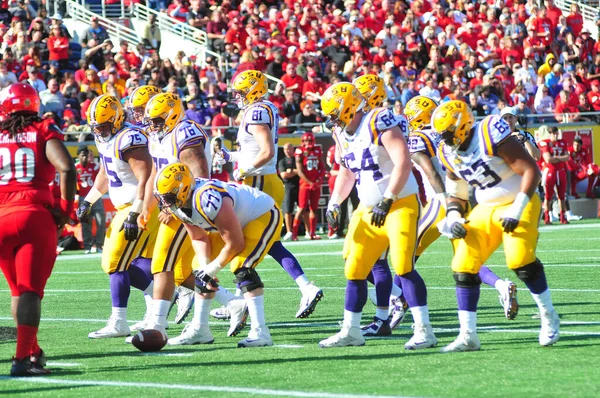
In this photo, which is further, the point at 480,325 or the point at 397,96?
the point at 397,96

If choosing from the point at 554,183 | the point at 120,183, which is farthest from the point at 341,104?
the point at 554,183

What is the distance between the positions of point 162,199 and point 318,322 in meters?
2.30

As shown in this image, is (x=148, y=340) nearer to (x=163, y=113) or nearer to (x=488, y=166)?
(x=163, y=113)

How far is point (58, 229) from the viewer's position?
21.9 feet

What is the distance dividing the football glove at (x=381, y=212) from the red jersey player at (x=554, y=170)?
12.8 m

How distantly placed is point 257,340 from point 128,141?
1.82 meters

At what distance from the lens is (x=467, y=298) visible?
Answer: 6.93 meters

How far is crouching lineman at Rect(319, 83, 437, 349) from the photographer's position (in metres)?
7.20

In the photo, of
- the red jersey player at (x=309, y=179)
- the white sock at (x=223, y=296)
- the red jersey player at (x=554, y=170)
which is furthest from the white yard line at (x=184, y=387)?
the red jersey player at (x=554, y=170)

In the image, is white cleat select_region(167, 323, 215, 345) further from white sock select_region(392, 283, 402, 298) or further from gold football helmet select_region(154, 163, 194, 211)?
white sock select_region(392, 283, 402, 298)

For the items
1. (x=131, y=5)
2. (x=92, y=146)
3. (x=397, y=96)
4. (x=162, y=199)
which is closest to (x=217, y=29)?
(x=131, y=5)

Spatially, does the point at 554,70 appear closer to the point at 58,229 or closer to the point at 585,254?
the point at 585,254

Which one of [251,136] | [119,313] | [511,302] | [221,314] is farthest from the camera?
[251,136]

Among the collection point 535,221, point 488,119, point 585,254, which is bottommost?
point 585,254
